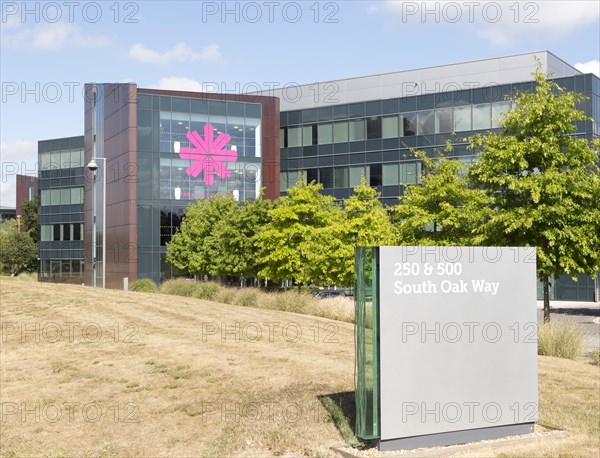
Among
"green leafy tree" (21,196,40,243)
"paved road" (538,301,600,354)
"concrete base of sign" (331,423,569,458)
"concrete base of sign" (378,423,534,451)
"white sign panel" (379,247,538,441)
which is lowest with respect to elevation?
"paved road" (538,301,600,354)

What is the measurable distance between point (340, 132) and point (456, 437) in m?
53.9

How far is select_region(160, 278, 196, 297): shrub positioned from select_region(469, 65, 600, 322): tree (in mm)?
13947

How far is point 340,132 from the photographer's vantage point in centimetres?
6216

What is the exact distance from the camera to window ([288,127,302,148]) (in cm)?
6412

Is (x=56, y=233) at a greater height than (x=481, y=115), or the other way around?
(x=481, y=115)

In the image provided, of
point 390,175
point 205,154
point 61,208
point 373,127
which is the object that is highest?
point 373,127

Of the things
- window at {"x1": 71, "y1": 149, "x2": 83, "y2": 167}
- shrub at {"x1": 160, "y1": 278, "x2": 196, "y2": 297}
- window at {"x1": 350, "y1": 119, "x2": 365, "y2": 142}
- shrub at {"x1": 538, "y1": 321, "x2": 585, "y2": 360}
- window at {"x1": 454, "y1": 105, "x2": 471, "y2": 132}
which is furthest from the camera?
window at {"x1": 71, "y1": 149, "x2": 83, "y2": 167}

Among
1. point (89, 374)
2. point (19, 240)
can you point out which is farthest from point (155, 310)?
point (19, 240)

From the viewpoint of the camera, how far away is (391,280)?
905 centimetres

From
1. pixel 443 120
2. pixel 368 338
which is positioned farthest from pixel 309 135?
pixel 368 338

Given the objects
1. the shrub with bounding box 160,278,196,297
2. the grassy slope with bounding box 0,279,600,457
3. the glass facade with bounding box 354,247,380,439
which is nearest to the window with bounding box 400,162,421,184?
the shrub with bounding box 160,278,196,297

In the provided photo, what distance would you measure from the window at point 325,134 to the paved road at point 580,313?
2231 centimetres

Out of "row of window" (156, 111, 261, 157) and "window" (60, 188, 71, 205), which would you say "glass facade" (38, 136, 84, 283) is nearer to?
"window" (60, 188, 71, 205)

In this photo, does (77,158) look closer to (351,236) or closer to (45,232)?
(45,232)
